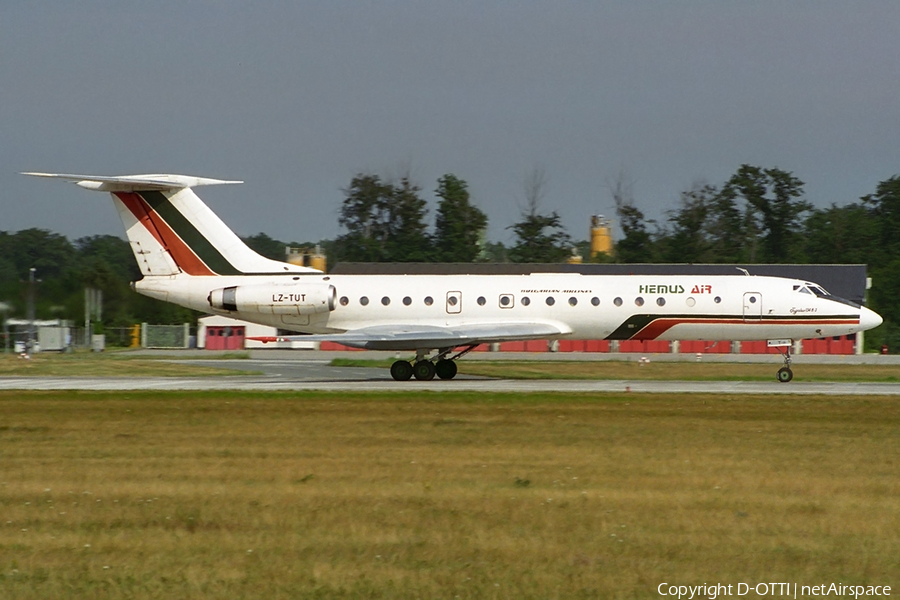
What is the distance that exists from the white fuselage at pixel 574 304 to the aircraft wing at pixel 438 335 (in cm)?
33

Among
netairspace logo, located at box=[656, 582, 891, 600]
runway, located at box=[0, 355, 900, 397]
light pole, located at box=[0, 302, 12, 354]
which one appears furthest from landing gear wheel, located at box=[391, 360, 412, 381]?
netairspace logo, located at box=[656, 582, 891, 600]

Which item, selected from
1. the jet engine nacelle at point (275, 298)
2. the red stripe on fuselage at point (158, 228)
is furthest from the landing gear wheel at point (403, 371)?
the red stripe on fuselage at point (158, 228)

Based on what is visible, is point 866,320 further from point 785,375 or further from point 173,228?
point 173,228

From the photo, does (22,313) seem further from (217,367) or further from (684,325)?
(684,325)

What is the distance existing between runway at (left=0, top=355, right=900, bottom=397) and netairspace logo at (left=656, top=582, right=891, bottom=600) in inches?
618

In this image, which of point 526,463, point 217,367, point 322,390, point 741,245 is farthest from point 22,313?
point 741,245

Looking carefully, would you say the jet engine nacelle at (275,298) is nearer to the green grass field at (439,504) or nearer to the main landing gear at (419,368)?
the main landing gear at (419,368)

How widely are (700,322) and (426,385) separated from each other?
7.36 meters

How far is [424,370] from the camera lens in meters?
27.8

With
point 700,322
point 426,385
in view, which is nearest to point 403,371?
point 426,385

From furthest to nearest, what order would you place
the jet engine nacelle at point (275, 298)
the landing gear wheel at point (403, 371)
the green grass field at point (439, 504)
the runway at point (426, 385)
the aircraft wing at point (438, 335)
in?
the landing gear wheel at point (403, 371)
the jet engine nacelle at point (275, 298)
the aircraft wing at point (438, 335)
the runway at point (426, 385)
the green grass field at point (439, 504)

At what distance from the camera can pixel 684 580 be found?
707cm

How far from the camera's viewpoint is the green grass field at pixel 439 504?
7.20 metres

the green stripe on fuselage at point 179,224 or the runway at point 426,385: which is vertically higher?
the green stripe on fuselage at point 179,224
